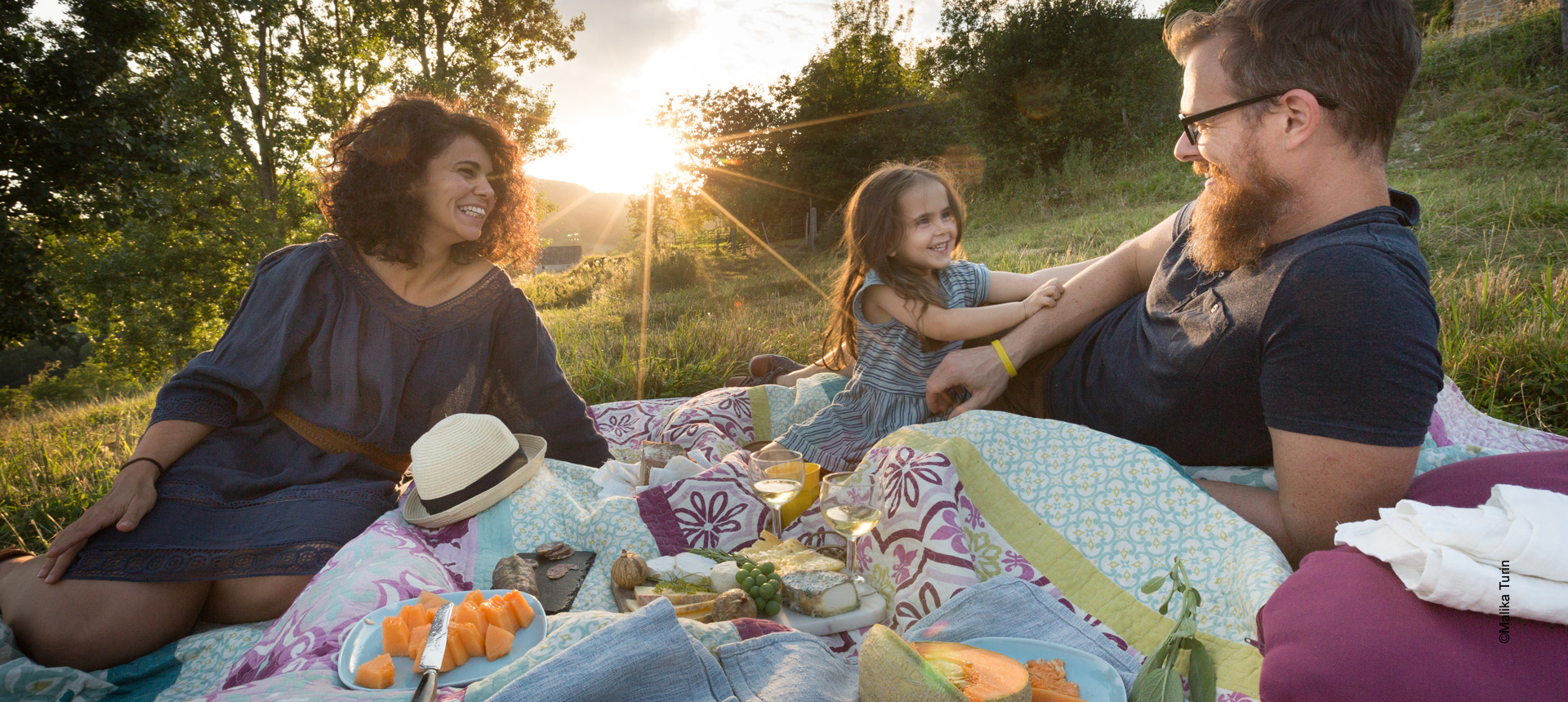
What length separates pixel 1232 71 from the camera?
214 centimetres

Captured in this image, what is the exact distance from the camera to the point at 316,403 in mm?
2967

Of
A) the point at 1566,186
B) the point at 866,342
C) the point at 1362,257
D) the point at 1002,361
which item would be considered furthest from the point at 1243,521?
the point at 1566,186

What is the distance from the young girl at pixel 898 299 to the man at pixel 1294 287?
111 centimetres

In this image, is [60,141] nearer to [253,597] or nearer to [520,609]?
[253,597]

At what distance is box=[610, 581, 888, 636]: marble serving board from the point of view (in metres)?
1.91

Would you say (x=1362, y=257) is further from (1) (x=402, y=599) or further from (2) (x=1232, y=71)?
(1) (x=402, y=599)

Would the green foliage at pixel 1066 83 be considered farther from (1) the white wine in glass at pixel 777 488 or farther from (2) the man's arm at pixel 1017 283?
(1) the white wine in glass at pixel 777 488

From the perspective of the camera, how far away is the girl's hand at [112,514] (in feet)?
7.13

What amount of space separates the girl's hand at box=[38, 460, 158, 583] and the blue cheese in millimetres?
2090

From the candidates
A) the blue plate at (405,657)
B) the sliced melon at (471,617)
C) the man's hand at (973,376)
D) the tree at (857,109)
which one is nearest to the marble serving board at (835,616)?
the blue plate at (405,657)

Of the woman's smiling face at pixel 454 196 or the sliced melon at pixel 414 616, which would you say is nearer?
the sliced melon at pixel 414 616

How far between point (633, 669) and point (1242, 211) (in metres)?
2.05

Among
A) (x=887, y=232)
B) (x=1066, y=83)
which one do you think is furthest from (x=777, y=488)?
(x=1066, y=83)

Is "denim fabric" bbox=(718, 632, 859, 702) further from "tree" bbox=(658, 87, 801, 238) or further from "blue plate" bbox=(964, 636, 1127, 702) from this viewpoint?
"tree" bbox=(658, 87, 801, 238)
